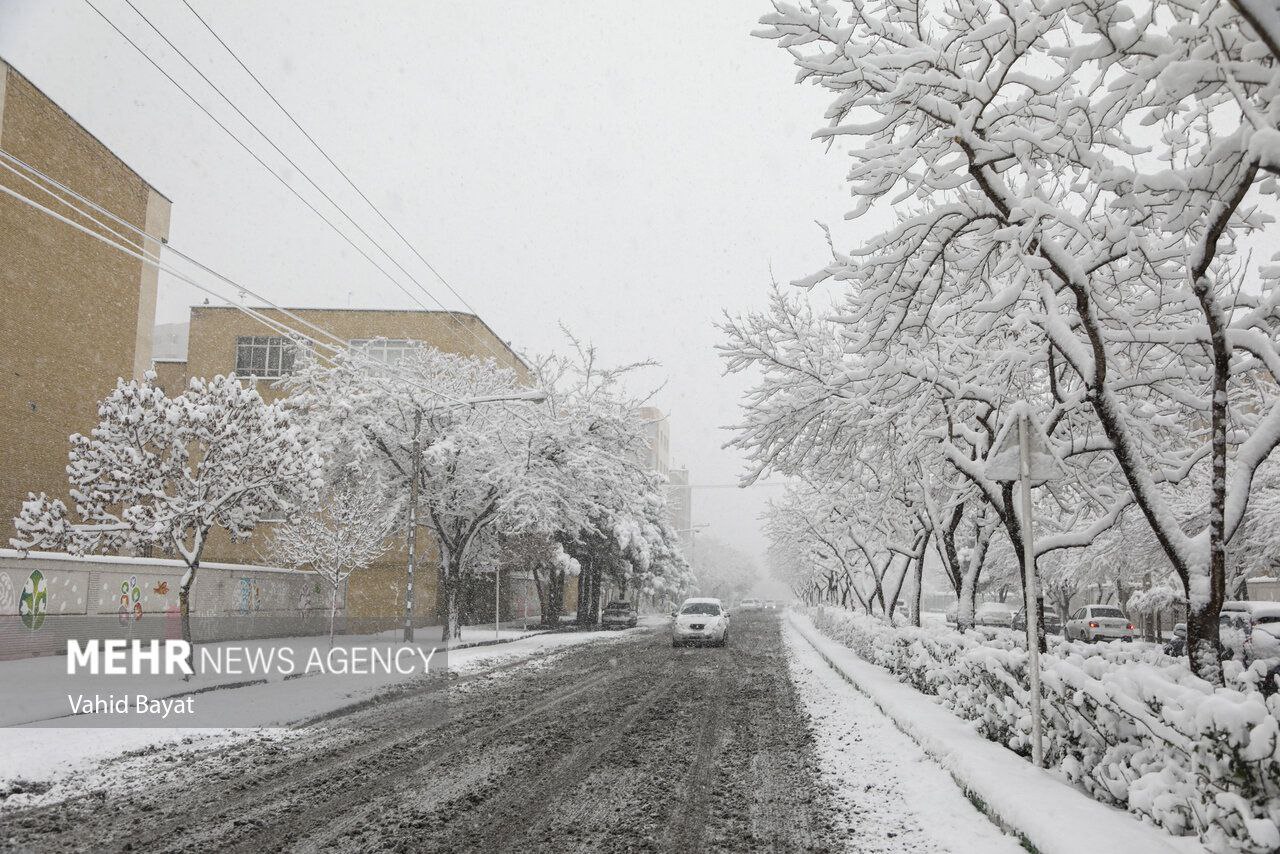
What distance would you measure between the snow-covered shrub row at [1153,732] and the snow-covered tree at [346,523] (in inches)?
866

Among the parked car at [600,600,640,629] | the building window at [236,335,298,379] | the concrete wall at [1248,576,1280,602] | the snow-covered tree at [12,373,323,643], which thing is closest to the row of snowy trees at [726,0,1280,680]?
the snow-covered tree at [12,373,323,643]

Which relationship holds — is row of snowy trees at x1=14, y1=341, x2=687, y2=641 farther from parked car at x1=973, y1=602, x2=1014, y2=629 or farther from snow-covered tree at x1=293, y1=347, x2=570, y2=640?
parked car at x1=973, y1=602, x2=1014, y2=629

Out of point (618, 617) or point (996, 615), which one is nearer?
point (996, 615)

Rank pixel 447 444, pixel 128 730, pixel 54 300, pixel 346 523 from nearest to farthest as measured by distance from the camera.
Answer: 1. pixel 128 730
2. pixel 447 444
3. pixel 54 300
4. pixel 346 523

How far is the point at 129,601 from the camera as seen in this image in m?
22.3

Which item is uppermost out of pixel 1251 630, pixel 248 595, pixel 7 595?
pixel 1251 630

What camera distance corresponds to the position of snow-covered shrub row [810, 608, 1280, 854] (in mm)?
4508

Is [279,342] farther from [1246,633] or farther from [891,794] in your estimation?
[891,794]

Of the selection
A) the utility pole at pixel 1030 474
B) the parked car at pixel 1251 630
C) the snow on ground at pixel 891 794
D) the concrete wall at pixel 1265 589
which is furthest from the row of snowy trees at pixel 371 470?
the concrete wall at pixel 1265 589

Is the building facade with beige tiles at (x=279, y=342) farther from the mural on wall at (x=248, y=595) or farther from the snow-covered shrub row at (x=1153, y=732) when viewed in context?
the snow-covered shrub row at (x=1153, y=732)

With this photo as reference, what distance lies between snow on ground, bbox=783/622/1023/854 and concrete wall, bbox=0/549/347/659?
55.9ft

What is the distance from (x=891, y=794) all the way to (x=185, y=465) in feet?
45.6

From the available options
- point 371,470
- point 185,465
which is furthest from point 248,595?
point 185,465

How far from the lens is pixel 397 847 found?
19.6 ft
